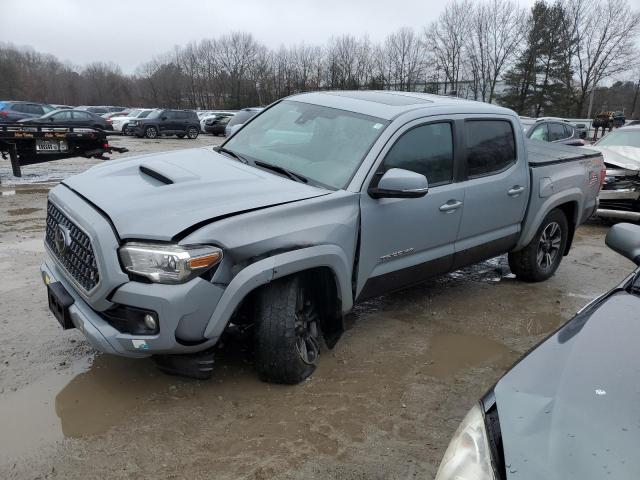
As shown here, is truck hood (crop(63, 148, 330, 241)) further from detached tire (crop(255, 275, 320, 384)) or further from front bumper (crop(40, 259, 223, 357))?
detached tire (crop(255, 275, 320, 384))

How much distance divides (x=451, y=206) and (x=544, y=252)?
216 cm

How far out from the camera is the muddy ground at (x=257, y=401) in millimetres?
2676

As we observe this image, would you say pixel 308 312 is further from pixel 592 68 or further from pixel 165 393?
pixel 592 68

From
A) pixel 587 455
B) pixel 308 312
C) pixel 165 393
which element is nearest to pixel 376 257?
pixel 308 312

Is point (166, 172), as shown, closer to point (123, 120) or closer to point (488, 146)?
point (488, 146)

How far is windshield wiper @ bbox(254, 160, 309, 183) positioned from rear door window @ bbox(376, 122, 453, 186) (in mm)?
525

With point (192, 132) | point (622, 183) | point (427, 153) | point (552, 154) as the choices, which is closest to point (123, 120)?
point (192, 132)

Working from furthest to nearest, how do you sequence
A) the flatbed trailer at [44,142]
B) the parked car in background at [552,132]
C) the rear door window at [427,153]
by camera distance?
1. the parked car in background at [552,132]
2. the flatbed trailer at [44,142]
3. the rear door window at [427,153]

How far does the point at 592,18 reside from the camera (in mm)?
53031

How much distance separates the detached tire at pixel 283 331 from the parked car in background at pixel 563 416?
4.84ft

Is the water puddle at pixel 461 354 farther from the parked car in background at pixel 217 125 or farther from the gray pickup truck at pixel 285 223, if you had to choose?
the parked car in background at pixel 217 125

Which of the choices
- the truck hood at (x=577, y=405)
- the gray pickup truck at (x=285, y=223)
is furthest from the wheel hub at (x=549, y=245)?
the truck hood at (x=577, y=405)

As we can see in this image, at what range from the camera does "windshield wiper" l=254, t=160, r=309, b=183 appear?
138 inches

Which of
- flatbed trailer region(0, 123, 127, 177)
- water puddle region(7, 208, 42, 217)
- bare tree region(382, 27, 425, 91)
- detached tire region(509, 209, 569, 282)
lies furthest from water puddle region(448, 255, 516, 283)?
bare tree region(382, 27, 425, 91)
